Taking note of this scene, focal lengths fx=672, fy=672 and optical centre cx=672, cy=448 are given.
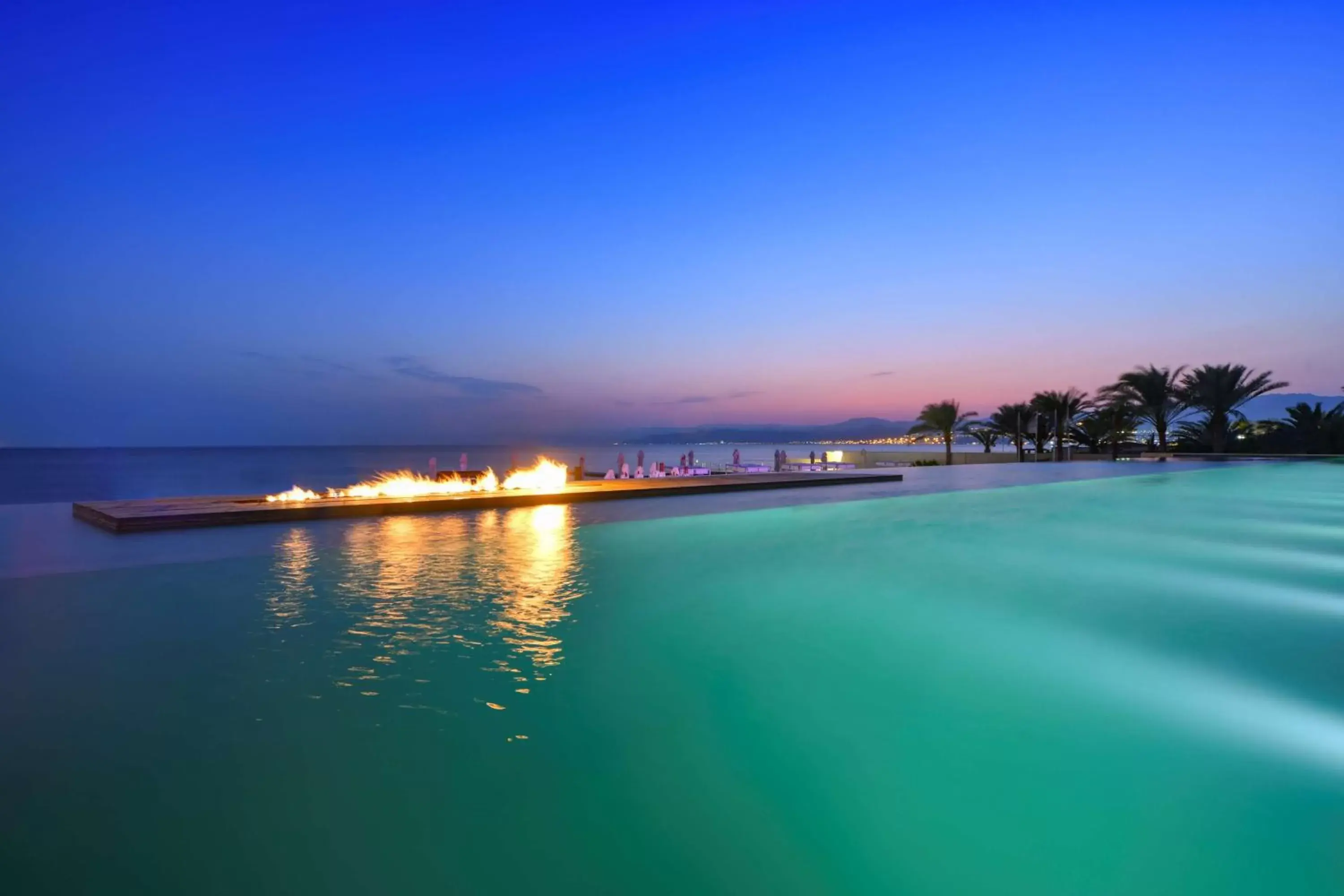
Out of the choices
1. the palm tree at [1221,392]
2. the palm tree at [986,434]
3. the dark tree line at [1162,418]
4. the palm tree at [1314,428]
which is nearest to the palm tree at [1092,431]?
the dark tree line at [1162,418]

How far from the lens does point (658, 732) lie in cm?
283

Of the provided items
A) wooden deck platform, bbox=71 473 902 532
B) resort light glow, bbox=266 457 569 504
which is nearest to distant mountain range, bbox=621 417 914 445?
wooden deck platform, bbox=71 473 902 532

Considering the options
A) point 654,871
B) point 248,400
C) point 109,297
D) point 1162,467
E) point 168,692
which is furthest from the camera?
point 248,400

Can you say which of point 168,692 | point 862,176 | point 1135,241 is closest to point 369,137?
point 862,176

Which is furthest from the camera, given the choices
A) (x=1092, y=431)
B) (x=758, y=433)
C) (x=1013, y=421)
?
(x=758, y=433)

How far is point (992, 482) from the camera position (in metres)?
15.8

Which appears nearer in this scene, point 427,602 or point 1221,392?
point 427,602

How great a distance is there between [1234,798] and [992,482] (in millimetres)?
14569

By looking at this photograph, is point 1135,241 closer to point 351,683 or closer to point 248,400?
point 351,683

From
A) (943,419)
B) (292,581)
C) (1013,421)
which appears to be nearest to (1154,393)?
(1013,421)

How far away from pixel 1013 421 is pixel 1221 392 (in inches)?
305

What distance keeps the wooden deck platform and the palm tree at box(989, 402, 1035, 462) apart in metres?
18.5

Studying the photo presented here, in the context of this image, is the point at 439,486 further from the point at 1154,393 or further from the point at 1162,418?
the point at 1162,418

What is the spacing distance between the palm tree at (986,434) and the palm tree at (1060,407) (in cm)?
178
